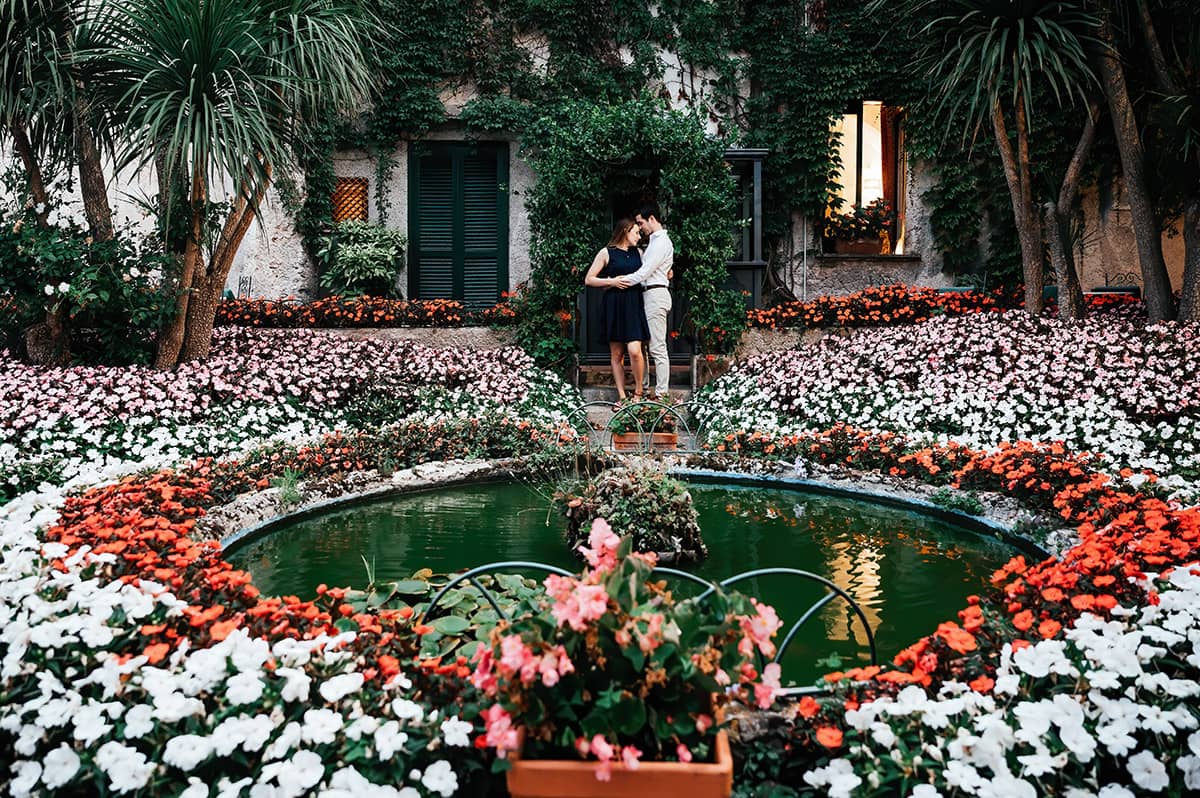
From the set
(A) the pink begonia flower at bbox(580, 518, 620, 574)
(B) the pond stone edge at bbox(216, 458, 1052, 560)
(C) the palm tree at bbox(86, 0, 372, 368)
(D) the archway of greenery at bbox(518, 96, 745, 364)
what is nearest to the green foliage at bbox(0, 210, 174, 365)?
(C) the palm tree at bbox(86, 0, 372, 368)

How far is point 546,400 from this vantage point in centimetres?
821

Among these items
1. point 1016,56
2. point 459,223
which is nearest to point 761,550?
point 1016,56

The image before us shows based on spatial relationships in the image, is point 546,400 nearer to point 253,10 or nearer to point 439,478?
point 439,478

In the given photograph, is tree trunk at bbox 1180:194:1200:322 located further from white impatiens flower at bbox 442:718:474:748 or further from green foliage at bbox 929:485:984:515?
white impatiens flower at bbox 442:718:474:748

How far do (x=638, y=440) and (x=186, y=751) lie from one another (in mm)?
5032

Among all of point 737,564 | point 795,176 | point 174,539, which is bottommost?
point 737,564

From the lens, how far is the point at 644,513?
3.97 metres

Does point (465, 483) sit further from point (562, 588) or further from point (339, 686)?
point (562, 588)

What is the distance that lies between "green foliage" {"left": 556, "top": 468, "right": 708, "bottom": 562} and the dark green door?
7821 millimetres

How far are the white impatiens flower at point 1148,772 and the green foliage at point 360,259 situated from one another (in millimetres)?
9977

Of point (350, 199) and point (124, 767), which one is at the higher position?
point (350, 199)

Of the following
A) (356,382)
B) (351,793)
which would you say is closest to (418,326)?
(356,382)

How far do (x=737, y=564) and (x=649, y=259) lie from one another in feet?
13.6

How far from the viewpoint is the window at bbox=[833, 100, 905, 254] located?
12.0m
